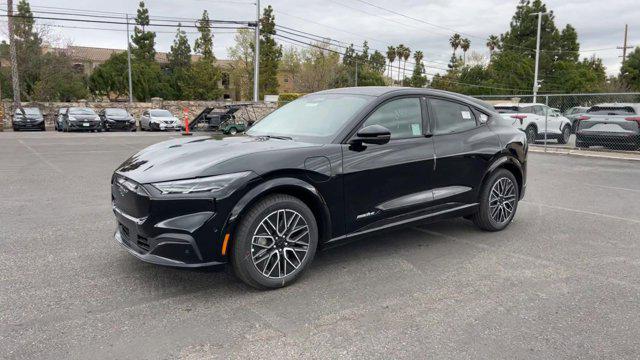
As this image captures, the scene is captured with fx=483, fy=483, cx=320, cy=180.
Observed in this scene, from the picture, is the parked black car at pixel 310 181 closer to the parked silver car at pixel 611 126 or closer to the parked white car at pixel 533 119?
the parked silver car at pixel 611 126

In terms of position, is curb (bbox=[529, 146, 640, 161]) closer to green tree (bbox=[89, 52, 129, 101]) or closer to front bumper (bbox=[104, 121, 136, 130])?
front bumper (bbox=[104, 121, 136, 130])

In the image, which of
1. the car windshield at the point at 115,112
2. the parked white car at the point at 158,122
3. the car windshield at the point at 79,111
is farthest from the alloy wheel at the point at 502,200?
the car windshield at the point at 115,112

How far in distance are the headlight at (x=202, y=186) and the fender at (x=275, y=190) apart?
0.14m

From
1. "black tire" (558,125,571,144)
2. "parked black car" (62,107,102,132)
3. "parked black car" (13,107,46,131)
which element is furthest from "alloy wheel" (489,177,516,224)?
"parked black car" (13,107,46,131)

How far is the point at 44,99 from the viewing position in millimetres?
38250

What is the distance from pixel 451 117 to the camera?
17.1ft

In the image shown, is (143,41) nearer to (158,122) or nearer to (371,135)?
(158,122)

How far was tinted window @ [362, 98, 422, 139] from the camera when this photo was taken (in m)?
4.56

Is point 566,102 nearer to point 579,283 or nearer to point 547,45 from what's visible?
point 579,283

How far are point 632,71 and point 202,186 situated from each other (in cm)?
5568

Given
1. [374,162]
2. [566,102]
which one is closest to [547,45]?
[566,102]

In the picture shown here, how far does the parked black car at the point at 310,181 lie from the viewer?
139 inches

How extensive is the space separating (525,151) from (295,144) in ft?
10.8

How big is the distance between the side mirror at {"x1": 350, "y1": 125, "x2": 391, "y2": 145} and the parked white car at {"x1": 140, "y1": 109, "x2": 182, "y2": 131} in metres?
26.4
